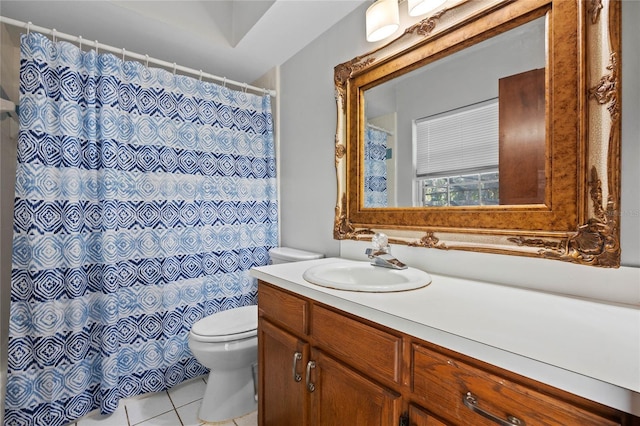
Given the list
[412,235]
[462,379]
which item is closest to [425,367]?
[462,379]

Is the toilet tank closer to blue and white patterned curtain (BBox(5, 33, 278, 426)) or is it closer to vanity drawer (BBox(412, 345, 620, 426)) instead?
blue and white patterned curtain (BBox(5, 33, 278, 426))

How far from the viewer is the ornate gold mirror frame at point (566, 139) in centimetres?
84

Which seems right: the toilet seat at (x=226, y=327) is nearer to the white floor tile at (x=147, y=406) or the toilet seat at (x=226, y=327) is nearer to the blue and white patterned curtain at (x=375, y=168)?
the white floor tile at (x=147, y=406)

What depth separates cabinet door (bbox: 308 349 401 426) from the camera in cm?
82

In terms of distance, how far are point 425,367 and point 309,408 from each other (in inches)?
22.8

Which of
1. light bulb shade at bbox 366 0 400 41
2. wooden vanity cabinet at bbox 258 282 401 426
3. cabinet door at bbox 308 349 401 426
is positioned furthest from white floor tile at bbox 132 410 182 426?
light bulb shade at bbox 366 0 400 41

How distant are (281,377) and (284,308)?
290 mm

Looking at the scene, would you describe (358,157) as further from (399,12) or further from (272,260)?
(272,260)

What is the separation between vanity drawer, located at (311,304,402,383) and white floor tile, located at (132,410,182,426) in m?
1.12

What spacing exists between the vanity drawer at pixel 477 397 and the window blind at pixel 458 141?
75cm

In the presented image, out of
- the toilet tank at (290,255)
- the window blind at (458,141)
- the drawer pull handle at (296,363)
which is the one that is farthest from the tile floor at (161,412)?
the window blind at (458,141)

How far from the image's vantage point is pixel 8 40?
1.70 meters

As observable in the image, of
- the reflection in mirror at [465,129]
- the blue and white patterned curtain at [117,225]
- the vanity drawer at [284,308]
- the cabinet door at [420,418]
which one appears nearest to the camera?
the cabinet door at [420,418]

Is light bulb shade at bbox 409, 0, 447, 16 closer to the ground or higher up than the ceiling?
closer to the ground
